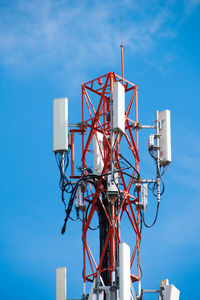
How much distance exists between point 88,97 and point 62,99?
2.43 metres

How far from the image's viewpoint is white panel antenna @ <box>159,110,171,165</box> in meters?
66.6

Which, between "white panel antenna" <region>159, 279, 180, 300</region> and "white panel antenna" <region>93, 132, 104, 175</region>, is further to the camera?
"white panel antenna" <region>93, 132, 104, 175</region>

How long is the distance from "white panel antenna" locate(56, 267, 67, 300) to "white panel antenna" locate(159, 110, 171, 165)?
808 centimetres

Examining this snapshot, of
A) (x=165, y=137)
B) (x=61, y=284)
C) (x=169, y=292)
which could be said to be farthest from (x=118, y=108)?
(x=169, y=292)

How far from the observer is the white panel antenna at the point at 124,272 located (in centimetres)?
6059

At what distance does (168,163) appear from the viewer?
66625 mm

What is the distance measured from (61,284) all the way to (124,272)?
5209 mm

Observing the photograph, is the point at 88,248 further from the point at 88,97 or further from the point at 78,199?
the point at 88,97

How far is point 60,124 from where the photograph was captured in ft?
215

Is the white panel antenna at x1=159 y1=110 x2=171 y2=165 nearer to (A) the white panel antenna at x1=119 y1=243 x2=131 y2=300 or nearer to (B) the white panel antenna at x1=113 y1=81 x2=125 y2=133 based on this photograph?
(B) the white panel antenna at x1=113 y1=81 x2=125 y2=133

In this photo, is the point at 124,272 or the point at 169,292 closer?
the point at 124,272

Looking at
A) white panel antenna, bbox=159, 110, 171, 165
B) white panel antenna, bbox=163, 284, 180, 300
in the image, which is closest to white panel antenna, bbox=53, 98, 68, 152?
white panel antenna, bbox=159, 110, 171, 165

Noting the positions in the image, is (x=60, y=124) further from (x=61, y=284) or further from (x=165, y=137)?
(x=61, y=284)

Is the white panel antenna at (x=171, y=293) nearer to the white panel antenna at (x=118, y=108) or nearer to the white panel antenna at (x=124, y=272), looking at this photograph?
the white panel antenna at (x=124, y=272)
